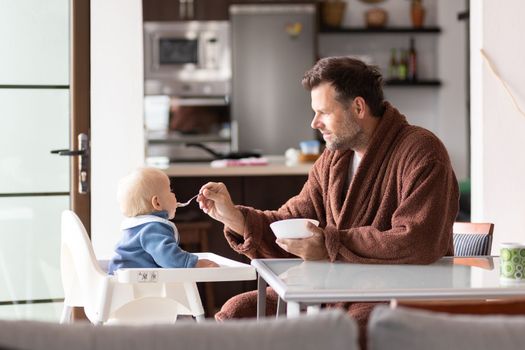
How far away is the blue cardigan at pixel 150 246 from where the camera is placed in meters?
3.02

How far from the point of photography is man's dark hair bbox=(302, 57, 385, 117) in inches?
117

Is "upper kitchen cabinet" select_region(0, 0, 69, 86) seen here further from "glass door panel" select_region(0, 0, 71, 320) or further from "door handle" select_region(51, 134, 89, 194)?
"door handle" select_region(51, 134, 89, 194)

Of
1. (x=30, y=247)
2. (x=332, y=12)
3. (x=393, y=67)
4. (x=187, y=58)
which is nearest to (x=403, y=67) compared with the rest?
(x=393, y=67)

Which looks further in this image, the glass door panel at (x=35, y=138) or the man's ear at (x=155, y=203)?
the glass door panel at (x=35, y=138)

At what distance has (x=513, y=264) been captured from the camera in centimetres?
238

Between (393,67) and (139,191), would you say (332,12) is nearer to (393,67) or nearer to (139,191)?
(393,67)

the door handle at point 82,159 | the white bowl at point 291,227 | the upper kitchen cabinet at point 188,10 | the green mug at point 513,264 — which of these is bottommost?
the green mug at point 513,264

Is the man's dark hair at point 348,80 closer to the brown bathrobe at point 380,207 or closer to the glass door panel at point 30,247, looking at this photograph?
the brown bathrobe at point 380,207

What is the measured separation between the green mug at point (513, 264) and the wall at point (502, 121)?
213cm

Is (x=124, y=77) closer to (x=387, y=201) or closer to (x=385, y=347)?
(x=387, y=201)

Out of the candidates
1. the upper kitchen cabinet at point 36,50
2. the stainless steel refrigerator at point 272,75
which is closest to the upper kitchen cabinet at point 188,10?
the stainless steel refrigerator at point 272,75

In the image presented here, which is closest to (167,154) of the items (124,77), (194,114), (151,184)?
(194,114)

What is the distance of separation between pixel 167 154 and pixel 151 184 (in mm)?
4735

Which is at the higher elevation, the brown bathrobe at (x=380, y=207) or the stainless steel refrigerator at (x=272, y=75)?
the stainless steel refrigerator at (x=272, y=75)
